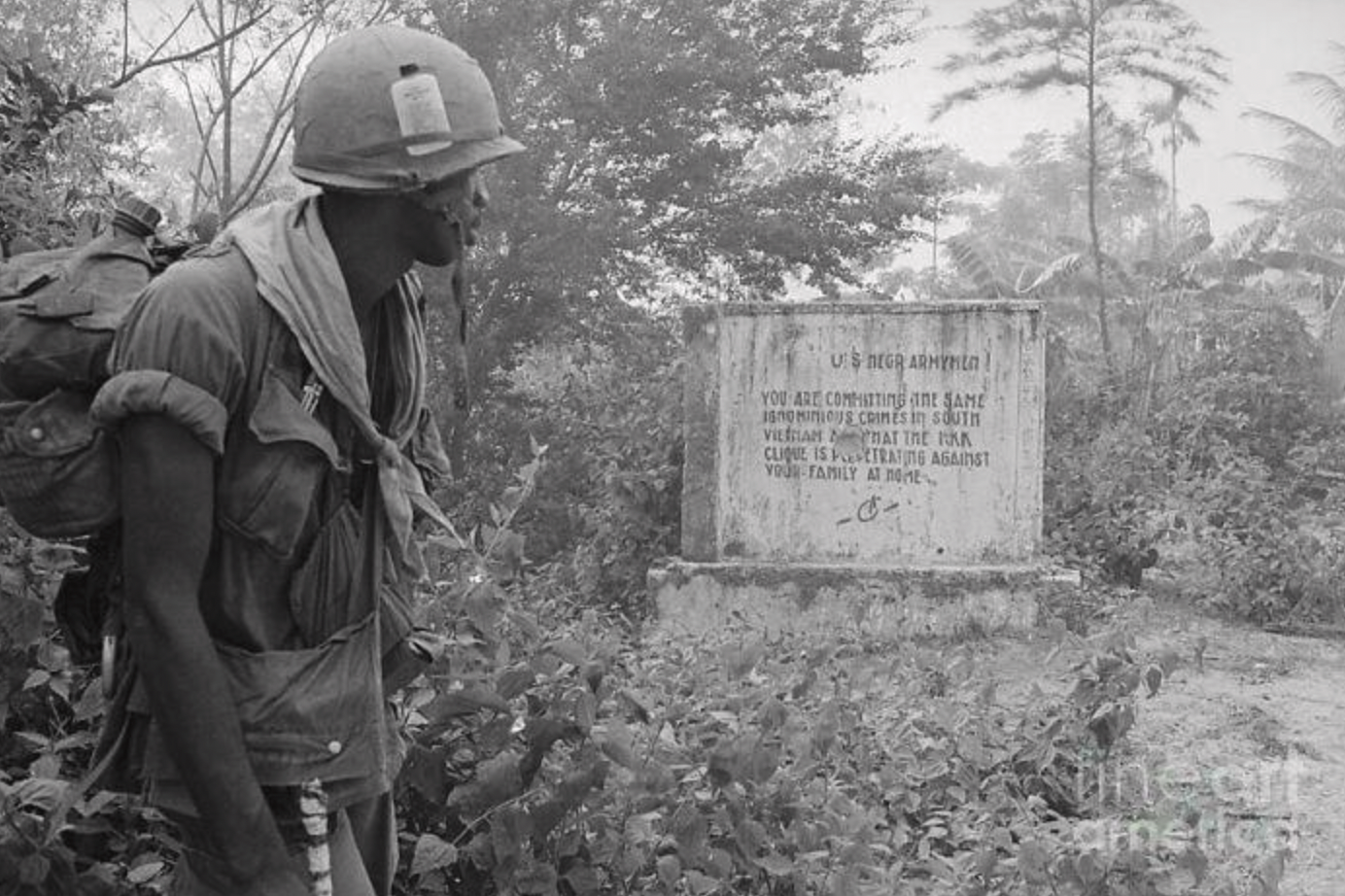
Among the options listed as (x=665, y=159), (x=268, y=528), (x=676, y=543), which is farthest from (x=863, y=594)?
(x=268, y=528)

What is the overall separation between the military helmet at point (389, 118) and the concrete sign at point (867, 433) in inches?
225

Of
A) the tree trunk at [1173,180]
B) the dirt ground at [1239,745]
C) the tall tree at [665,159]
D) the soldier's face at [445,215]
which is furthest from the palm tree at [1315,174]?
the soldier's face at [445,215]

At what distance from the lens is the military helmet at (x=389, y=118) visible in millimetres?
1596

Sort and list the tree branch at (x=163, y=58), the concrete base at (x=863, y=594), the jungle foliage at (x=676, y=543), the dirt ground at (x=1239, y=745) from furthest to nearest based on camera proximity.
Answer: the concrete base at (x=863, y=594)
the tree branch at (x=163, y=58)
the dirt ground at (x=1239, y=745)
the jungle foliage at (x=676, y=543)

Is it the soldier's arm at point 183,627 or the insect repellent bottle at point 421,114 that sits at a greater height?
the insect repellent bottle at point 421,114

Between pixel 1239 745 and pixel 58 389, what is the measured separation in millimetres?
4600

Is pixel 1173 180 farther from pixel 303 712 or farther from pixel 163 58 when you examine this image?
pixel 303 712

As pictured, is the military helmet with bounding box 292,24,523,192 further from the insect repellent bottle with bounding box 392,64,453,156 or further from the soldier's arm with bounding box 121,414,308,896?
the soldier's arm with bounding box 121,414,308,896

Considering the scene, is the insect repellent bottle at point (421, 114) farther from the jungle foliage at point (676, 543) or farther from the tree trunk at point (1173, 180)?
the tree trunk at point (1173, 180)

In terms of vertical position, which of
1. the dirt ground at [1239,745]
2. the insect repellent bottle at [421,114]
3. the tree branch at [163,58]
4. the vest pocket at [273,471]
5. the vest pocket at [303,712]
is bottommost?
the dirt ground at [1239,745]

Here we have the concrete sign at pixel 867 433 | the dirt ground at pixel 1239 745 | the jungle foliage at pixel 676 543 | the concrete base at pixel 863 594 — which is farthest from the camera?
the concrete sign at pixel 867 433

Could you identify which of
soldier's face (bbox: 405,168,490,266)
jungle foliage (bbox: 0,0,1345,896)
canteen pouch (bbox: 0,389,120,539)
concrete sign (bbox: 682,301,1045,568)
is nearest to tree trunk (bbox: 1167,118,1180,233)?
jungle foliage (bbox: 0,0,1345,896)

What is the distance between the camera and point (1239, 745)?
17.1 feet

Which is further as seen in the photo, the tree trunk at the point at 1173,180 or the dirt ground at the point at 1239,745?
the tree trunk at the point at 1173,180
